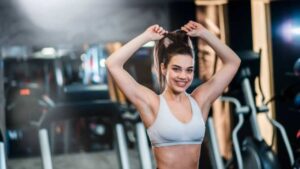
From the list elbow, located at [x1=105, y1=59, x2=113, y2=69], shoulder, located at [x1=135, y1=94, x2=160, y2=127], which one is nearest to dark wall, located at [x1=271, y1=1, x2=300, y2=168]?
shoulder, located at [x1=135, y1=94, x2=160, y2=127]

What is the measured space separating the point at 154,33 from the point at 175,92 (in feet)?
1.50

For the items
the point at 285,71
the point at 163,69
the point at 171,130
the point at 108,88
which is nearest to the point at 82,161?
the point at 108,88

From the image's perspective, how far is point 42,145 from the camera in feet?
13.7

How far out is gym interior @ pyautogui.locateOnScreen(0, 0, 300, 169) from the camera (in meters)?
4.17

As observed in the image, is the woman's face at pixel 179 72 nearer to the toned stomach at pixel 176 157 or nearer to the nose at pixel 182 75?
the nose at pixel 182 75

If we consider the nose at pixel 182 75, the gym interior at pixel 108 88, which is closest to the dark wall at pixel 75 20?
the gym interior at pixel 108 88

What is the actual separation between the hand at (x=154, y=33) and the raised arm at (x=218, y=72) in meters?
0.22

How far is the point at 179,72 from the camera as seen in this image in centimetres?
391

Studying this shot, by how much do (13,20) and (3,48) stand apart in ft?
0.77

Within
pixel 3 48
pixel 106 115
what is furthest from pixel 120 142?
pixel 3 48

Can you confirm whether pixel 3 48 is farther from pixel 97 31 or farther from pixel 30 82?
pixel 97 31

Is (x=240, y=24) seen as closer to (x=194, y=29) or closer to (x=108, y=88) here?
(x=194, y=29)

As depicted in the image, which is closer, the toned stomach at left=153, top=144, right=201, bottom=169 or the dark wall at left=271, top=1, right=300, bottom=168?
the toned stomach at left=153, top=144, right=201, bottom=169

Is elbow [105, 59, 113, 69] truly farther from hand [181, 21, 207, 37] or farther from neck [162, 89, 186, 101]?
hand [181, 21, 207, 37]
